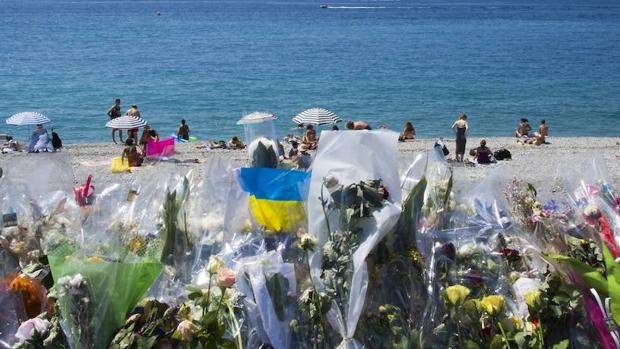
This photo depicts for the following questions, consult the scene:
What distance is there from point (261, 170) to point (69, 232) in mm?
1106

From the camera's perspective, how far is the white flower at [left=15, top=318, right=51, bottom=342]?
11.5ft

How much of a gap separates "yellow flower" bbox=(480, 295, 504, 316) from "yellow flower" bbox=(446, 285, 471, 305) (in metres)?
0.10

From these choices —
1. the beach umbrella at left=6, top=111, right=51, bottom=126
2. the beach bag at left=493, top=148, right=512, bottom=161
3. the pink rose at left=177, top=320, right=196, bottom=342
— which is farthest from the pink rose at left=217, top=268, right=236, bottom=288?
the beach umbrella at left=6, top=111, right=51, bottom=126

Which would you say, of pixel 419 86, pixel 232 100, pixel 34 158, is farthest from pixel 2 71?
pixel 34 158

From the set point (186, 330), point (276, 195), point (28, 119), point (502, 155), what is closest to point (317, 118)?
point (502, 155)

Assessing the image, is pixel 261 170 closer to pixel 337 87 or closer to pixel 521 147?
pixel 521 147

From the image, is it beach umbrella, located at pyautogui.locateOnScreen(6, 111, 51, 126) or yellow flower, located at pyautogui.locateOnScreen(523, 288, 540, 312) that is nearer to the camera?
yellow flower, located at pyautogui.locateOnScreen(523, 288, 540, 312)

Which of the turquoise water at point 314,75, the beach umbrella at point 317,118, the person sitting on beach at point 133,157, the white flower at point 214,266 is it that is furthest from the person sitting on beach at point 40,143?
the white flower at point 214,266

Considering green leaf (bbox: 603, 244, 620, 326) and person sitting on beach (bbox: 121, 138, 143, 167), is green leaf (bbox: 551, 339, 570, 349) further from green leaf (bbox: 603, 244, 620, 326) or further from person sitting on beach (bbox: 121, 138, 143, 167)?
person sitting on beach (bbox: 121, 138, 143, 167)

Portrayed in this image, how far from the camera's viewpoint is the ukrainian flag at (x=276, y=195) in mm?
4254

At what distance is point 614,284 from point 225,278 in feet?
5.89

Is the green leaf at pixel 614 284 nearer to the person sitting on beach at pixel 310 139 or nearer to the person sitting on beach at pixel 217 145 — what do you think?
the person sitting on beach at pixel 310 139

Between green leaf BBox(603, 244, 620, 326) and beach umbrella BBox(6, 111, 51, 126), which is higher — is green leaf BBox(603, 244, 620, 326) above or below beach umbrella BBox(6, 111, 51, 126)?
above

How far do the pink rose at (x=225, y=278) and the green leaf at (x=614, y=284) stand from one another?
Result: 1.75 metres
